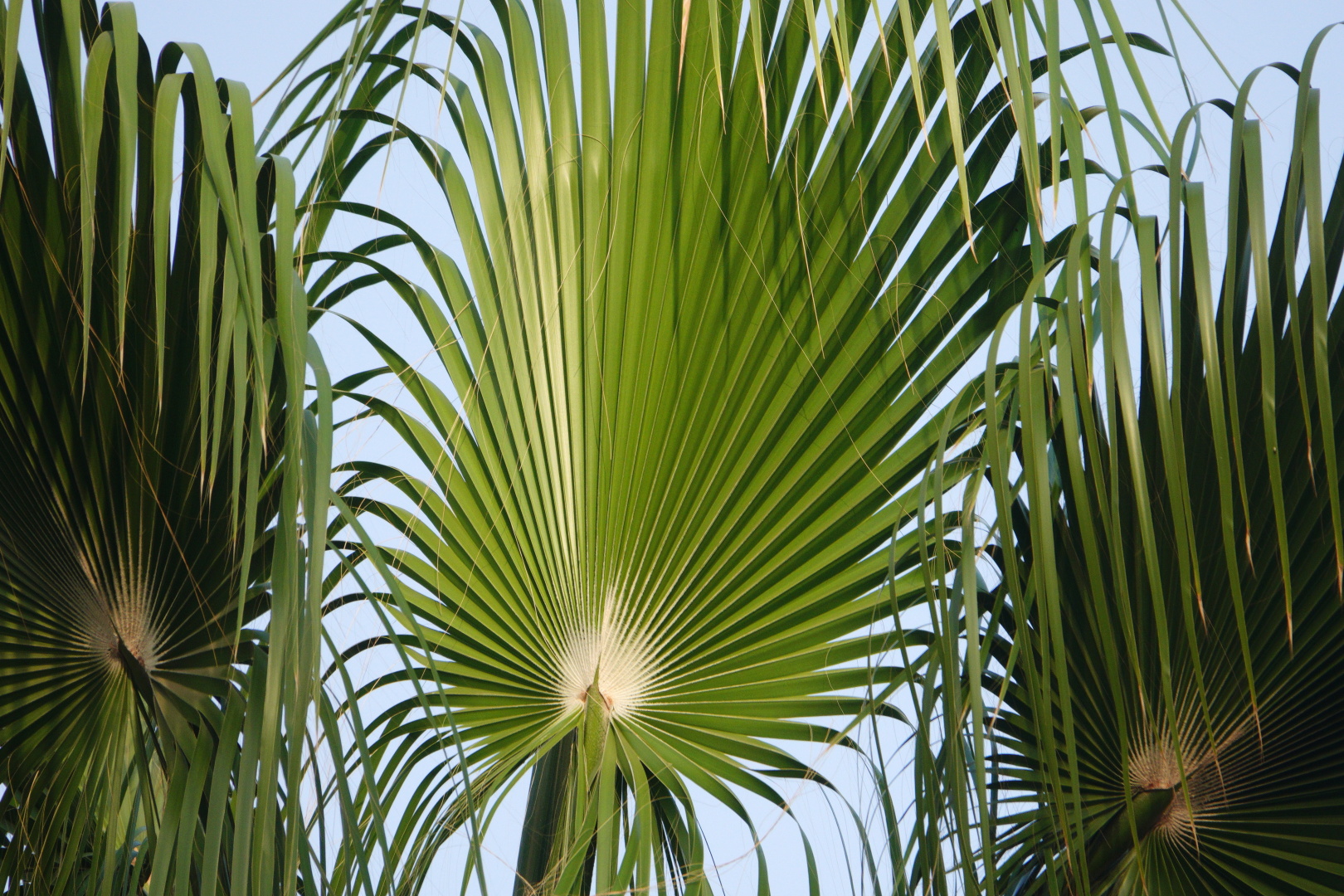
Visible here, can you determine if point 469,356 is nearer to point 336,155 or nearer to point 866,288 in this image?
point 336,155

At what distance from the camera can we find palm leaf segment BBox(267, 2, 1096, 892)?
56.0 inches

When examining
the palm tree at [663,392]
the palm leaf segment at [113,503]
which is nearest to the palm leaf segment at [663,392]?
the palm tree at [663,392]

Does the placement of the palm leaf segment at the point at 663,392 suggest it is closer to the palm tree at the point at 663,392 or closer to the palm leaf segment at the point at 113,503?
the palm tree at the point at 663,392

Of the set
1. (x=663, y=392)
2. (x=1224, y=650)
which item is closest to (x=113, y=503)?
(x=663, y=392)

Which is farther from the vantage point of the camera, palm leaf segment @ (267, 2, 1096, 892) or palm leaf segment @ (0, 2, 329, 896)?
palm leaf segment @ (267, 2, 1096, 892)

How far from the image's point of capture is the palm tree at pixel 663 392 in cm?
142

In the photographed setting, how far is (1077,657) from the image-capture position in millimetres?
1479

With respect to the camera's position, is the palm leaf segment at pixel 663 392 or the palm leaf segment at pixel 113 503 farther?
the palm leaf segment at pixel 663 392

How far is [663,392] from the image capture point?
1.52m

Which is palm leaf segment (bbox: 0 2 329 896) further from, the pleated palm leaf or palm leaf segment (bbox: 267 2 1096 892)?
the pleated palm leaf

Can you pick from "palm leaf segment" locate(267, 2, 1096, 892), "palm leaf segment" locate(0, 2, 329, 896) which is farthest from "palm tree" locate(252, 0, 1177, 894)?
"palm leaf segment" locate(0, 2, 329, 896)

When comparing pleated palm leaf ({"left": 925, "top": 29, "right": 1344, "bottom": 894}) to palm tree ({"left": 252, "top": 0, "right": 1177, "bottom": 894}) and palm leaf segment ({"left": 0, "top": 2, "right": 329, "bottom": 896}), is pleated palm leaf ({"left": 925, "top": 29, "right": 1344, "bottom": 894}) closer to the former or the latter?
palm tree ({"left": 252, "top": 0, "right": 1177, "bottom": 894})

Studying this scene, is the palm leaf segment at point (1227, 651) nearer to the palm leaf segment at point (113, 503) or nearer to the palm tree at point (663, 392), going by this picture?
the palm tree at point (663, 392)

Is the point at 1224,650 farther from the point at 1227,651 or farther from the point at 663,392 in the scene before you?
the point at 663,392
